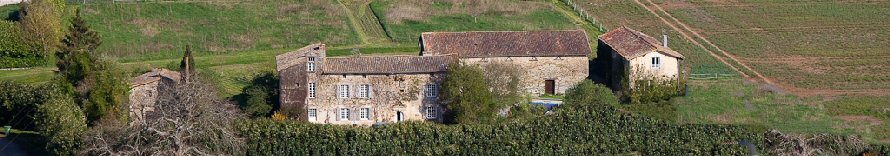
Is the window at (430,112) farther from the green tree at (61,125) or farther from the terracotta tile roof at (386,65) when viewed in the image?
the green tree at (61,125)

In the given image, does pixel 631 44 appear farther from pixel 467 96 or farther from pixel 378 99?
pixel 378 99

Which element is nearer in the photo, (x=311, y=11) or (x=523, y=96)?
(x=523, y=96)

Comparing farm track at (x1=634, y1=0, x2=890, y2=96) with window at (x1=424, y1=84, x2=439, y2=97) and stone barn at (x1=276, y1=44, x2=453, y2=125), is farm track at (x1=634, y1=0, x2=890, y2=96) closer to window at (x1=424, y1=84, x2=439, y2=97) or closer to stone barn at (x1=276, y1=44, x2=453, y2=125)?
window at (x1=424, y1=84, x2=439, y2=97)

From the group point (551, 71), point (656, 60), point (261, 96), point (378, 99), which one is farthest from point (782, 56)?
point (261, 96)

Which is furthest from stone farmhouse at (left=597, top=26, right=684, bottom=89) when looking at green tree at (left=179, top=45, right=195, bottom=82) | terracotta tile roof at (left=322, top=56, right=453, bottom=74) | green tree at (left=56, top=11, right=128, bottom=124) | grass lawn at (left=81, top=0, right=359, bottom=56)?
green tree at (left=56, top=11, right=128, bottom=124)

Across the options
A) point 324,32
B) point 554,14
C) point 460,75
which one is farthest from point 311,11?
point 460,75

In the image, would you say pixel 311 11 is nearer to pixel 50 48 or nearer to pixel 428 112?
pixel 50 48

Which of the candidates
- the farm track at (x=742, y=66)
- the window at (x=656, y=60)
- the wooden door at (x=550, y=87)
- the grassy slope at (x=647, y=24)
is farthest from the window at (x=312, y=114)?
the farm track at (x=742, y=66)
